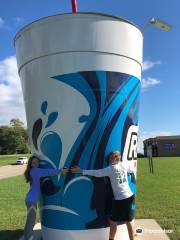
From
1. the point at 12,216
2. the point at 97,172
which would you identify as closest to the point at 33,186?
the point at 97,172

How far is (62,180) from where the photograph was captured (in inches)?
233

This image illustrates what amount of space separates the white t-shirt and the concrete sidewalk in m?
0.76

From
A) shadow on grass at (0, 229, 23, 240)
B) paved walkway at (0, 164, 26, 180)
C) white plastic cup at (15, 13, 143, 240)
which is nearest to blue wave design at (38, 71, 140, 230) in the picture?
white plastic cup at (15, 13, 143, 240)

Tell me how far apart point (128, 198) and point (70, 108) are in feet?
5.29

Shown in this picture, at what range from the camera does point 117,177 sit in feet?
18.7

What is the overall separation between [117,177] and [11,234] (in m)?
3.11

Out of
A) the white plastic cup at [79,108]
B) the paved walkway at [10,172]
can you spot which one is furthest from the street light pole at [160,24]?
the paved walkway at [10,172]

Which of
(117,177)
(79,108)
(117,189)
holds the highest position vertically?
(79,108)

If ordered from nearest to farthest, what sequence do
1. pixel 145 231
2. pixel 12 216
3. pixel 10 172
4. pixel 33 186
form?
pixel 33 186, pixel 145 231, pixel 12 216, pixel 10 172

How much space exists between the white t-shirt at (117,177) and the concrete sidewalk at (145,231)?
758 millimetres

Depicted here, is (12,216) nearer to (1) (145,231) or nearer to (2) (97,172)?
(1) (145,231)

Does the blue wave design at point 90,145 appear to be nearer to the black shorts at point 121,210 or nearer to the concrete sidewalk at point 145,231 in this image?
the black shorts at point 121,210

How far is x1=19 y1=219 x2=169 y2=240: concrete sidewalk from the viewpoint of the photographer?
243 inches

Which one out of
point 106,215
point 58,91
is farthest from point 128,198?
point 58,91
